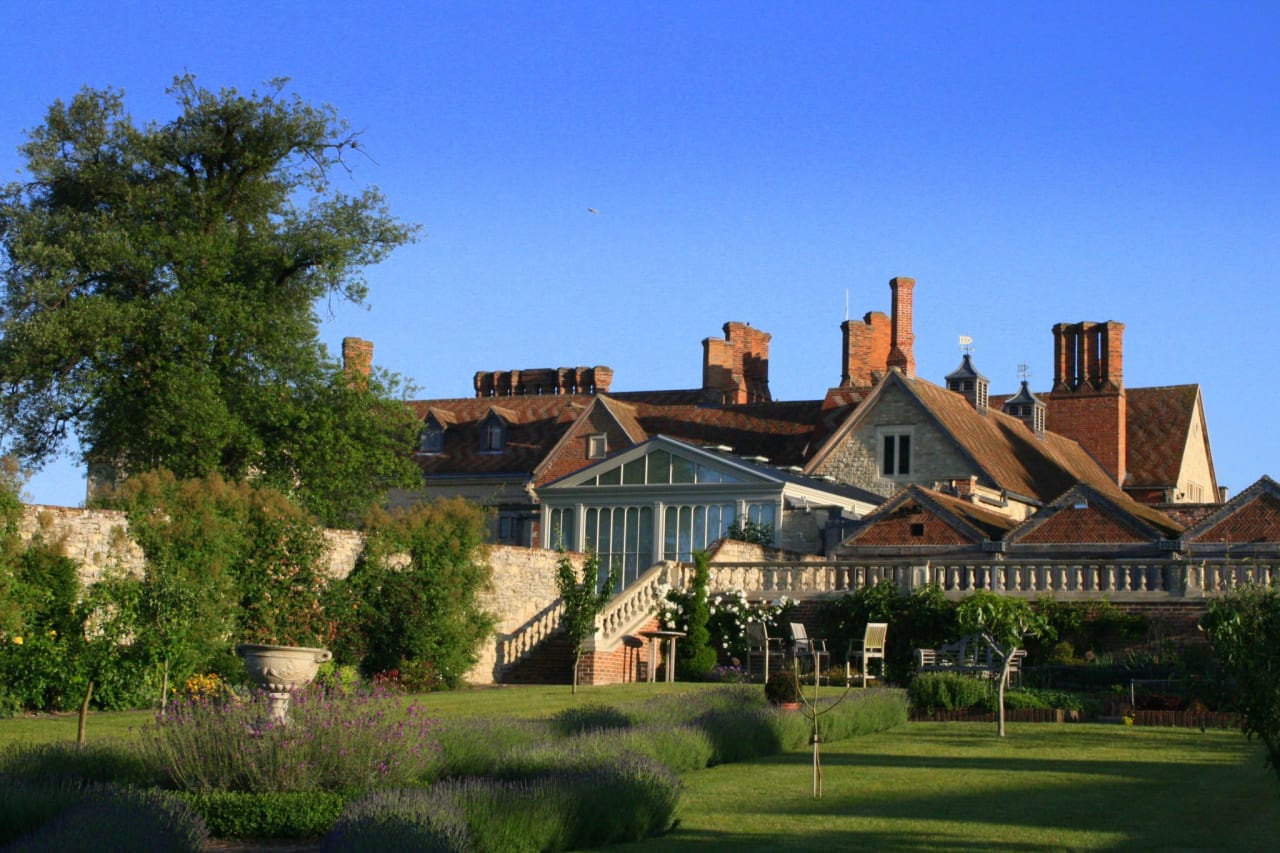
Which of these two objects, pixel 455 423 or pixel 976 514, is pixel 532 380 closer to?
pixel 455 423

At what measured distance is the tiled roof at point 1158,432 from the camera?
56250 millimetres

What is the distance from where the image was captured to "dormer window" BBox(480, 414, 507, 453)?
5600 centimetres

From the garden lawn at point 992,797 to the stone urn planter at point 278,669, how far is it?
12.8 ft

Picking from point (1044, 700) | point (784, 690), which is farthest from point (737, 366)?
point (784, 690)

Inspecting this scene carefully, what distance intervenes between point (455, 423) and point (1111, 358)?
76.0 ft

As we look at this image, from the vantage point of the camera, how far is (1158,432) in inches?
2266

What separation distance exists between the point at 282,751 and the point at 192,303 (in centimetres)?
2422

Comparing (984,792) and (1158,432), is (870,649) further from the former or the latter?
(1158,432)

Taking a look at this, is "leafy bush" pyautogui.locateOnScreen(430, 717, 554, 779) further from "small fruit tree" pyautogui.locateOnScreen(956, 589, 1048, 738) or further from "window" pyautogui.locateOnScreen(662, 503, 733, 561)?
"window" pyautogui.locateOnScreen(662, 503, 733, 561)

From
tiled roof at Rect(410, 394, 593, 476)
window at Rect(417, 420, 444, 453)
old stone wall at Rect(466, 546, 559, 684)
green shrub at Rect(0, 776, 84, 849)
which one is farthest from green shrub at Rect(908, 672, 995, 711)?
window at Rect(417, 420, 444, 453)

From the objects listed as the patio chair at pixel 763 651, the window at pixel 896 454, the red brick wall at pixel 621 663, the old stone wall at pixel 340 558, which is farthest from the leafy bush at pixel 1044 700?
the window at pixel 896 454

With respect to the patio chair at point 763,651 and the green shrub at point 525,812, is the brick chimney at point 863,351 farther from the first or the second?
the green shrub at point 525,812

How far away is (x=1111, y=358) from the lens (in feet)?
188

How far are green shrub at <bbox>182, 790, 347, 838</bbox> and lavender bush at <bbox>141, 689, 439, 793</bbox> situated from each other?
0.41 meters
